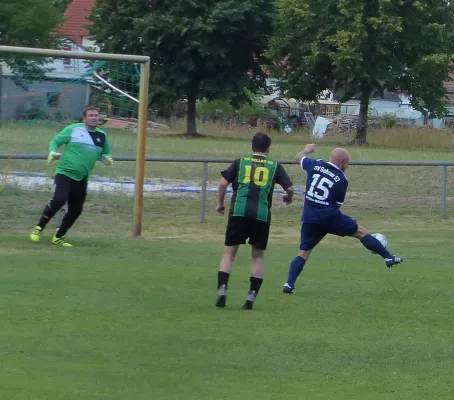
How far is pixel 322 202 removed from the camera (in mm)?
10359

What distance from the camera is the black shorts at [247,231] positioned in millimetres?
9305

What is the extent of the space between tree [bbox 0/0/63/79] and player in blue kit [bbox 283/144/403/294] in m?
42.0

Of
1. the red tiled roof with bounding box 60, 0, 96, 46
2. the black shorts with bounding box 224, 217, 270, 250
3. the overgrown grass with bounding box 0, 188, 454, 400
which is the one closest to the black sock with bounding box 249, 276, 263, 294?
the overgrown grass with bounding box 0, 188, 454, 400

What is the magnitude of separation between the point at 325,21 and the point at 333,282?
4387cm

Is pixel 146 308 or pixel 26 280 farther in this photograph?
pixel 26 280

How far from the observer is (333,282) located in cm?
1134

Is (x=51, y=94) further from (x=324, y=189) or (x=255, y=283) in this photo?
(x=255, y=283)

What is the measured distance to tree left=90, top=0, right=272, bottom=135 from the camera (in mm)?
51469

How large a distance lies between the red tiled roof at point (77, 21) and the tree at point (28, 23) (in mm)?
24278

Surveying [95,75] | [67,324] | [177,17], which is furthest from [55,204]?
[177,17]

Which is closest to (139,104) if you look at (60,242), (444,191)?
(60,242)

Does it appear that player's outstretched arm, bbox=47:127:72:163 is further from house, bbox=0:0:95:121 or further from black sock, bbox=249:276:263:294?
black sock, bbox=249:276:263:294

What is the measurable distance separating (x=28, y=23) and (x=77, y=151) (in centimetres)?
3944

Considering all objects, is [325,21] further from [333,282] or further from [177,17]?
Result: [333,282]
